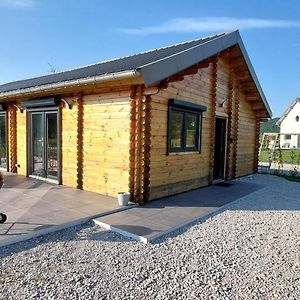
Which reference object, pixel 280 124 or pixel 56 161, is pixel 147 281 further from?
pixel 280 124

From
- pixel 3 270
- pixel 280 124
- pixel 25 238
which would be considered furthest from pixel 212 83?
pixel 280 124

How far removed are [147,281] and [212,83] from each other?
6.75 meters

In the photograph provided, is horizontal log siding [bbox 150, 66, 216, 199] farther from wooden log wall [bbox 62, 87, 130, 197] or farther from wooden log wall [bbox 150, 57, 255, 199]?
wooden log wall [bbox 62, 87, 130, 197]

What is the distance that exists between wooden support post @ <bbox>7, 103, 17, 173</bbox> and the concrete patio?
8.31 ft

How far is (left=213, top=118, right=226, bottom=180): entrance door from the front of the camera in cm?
973

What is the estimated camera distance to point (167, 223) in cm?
484

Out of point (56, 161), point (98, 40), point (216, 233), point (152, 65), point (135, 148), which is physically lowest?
point (216, 233)

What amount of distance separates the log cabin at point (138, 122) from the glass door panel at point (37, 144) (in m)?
0.03

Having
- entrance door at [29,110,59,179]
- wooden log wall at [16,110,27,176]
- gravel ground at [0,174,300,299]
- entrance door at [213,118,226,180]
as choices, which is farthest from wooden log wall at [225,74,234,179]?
wooden log wall at [16,110,27,176]

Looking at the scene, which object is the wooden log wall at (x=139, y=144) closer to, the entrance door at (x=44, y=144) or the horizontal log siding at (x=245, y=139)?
the entrance door at (x=44, y=144)

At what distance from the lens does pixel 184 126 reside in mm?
7168

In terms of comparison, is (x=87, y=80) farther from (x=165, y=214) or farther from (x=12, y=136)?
(x=12, y=136)

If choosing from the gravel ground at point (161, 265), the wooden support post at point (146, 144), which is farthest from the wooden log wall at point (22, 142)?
the gravel ground at point (161, 265)

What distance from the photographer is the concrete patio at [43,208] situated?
13.9ft
